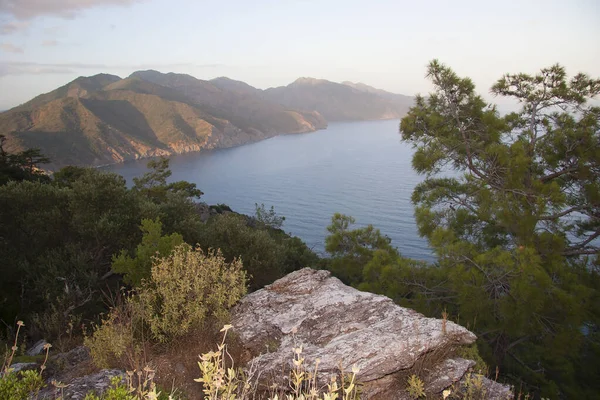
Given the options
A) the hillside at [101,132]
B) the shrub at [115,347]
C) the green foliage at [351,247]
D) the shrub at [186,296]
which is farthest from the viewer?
the hillside at [101,132]

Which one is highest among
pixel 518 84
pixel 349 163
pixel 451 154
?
pixel 518 84

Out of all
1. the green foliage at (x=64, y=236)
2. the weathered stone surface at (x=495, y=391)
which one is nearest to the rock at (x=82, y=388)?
the weathered stone surface at (x=495, y=391)

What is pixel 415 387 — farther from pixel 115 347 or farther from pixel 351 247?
pixel 351 247

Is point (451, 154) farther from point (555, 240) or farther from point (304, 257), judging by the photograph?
point (304, 257)

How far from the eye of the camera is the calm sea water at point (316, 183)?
61031 millimetres

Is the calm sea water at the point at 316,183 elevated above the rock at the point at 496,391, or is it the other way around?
the rock at the point at 496,391

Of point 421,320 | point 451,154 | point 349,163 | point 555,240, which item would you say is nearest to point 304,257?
point 451,154

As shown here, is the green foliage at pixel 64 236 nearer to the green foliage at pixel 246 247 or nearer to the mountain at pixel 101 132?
the green foliage at pixel 246 247

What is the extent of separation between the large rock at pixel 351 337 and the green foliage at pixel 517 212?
395 cm

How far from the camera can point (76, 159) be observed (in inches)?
4936

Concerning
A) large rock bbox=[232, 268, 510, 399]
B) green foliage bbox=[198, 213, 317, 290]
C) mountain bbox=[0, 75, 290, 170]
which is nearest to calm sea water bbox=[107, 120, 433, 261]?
mountain bbox=[0, 75, 290, 170]

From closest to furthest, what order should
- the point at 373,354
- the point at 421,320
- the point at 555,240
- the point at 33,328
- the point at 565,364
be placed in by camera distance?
the point at 373,354, the point at 421,320, the point at 33,328, the point at 555,240, the point at 565,364

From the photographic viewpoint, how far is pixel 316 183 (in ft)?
305

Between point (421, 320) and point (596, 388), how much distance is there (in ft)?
33.9
